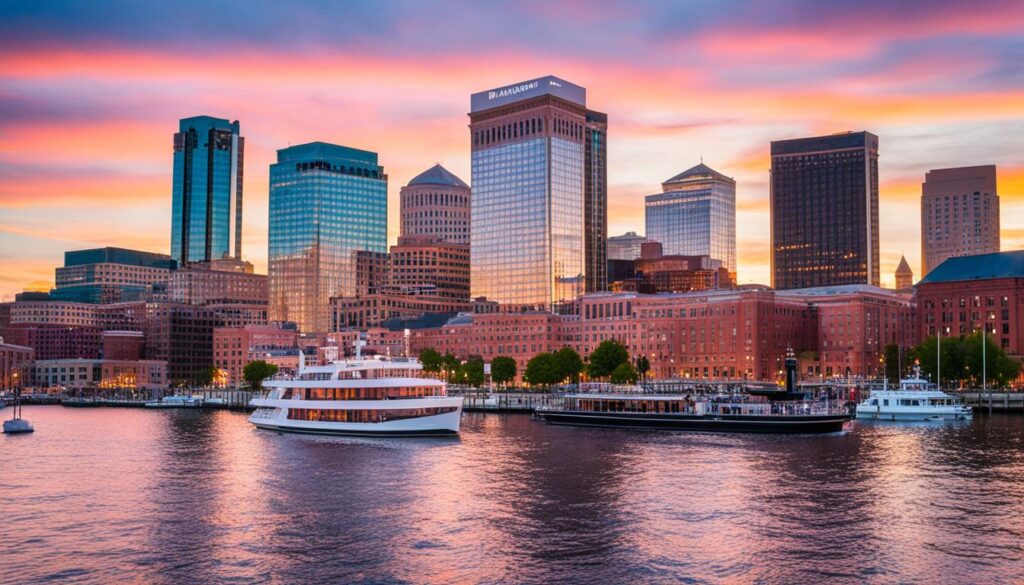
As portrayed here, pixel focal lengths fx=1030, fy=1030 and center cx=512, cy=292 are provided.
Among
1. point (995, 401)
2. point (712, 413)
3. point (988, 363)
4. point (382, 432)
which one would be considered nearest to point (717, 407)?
point (712, 413)

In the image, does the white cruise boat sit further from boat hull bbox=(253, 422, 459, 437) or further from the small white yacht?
the small white yacht

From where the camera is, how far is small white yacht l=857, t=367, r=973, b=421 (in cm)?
15538

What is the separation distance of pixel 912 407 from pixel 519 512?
4175 inches

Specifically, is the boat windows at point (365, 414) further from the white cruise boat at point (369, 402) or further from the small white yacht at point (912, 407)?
the small white yacht at point (912, 407)

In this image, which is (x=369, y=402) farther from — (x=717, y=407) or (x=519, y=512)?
(x=519, y=512)

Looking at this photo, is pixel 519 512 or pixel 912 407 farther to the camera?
pixel 912 407

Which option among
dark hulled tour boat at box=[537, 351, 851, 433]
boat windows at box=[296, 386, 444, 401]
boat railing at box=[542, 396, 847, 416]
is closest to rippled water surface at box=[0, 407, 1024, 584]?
boat windows at box=[296, 386, 444, 401]

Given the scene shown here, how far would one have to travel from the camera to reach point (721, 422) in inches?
5310

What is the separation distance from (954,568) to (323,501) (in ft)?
141

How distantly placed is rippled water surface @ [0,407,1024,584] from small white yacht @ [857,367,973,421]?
3638cm

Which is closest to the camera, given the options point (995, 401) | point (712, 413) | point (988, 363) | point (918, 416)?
point (712, 413)

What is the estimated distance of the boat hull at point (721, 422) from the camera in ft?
429

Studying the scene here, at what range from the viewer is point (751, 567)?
55.2 metres

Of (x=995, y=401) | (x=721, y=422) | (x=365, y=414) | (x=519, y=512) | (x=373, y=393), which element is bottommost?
(x=519, y=512)
